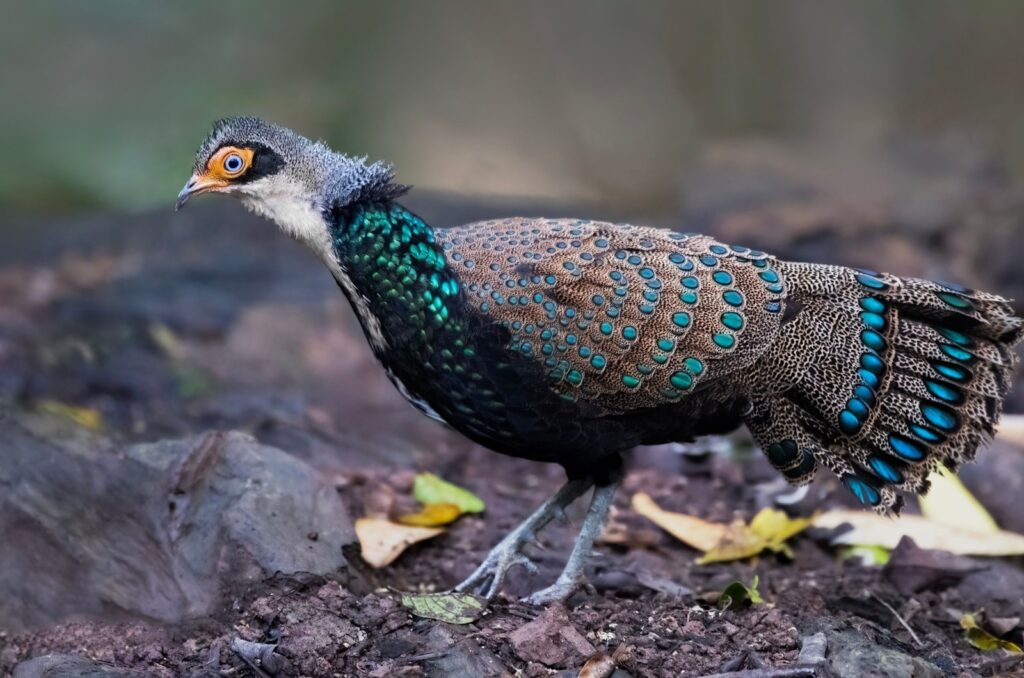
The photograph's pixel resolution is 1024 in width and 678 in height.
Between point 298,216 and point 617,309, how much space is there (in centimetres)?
127

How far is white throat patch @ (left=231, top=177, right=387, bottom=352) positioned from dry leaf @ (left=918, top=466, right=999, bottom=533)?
321cm

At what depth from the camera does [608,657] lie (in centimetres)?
405

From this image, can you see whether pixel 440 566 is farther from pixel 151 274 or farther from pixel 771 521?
pixel 151 274

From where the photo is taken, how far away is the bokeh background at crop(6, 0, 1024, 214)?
1137cm

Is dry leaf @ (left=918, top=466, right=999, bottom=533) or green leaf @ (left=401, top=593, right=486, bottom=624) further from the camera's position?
dry leaf @ (left=918, top=466, right=999, bottom=533)

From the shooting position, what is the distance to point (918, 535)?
5852mm

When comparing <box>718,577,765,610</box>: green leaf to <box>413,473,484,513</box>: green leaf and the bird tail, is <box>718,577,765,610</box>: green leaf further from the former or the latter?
<box>413,473,484,513</box>: green leaf

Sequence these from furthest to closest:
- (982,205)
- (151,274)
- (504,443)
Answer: (982,205) → (151,274) → (504,443)

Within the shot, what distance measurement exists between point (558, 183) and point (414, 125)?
5.23 feet

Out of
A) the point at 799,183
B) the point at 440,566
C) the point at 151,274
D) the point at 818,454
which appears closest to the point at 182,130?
the point at 151,274

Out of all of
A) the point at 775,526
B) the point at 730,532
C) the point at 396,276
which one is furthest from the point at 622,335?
the point at 775,526

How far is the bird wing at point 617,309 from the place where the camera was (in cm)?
444

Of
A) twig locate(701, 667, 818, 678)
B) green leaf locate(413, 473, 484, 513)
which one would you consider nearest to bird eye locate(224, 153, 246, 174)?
green leaf locate(413, 473, 484, 513)

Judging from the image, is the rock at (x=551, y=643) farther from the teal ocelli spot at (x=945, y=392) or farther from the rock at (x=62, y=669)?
the teal ocelli spot at (x=945, y=392)
